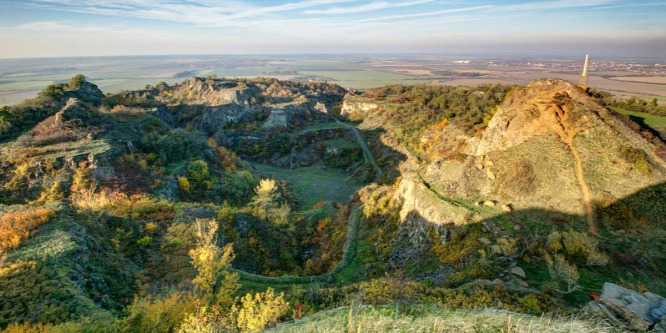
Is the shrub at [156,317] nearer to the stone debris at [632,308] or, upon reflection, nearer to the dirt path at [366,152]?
the stone debris at [632,308]

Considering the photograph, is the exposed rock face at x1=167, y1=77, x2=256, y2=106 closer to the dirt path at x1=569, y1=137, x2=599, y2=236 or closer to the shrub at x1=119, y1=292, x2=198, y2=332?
the shrub at x1=119, y1=292, x2=198, y2=332

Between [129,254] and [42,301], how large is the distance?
7.81m

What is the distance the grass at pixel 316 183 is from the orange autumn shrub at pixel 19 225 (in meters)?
28.3

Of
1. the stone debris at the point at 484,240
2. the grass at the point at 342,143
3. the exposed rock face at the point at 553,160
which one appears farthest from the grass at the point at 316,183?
the stone debris at the point at 484,240

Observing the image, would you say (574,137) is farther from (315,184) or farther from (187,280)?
(315,184)

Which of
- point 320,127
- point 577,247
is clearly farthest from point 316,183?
point 577,247

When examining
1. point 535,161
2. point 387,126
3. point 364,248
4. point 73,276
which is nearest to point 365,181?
point 387,126

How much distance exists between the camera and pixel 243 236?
26031 mm

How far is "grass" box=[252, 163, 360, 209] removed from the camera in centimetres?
4525

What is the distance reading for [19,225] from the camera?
14820mm

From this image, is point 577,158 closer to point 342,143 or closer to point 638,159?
point 638,159

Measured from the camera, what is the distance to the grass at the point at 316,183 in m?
45.2

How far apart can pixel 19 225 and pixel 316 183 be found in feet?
126

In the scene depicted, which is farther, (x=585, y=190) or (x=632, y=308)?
(x=585, y=190)
